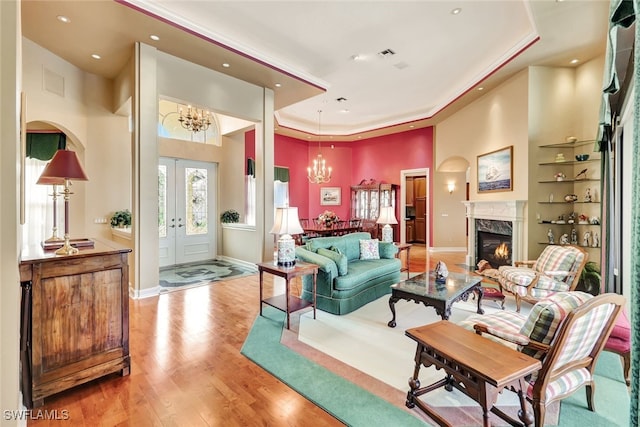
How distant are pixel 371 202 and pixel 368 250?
515 cm

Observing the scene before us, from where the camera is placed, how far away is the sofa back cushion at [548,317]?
183cm

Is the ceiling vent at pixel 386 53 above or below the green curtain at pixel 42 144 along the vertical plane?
above

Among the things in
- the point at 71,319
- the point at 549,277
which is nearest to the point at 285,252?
the point at 71,319

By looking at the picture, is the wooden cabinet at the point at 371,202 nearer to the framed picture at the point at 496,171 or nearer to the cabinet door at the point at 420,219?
the cabinet door at the point at 420,219

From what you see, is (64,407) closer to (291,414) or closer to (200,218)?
(291,414)

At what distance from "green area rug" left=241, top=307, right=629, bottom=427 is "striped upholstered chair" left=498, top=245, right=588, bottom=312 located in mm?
1063

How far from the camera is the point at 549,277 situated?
398 centimetres

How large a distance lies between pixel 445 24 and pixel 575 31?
167 cm

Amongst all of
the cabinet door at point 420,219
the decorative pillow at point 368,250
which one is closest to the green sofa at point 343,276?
the decorative pillow at point 368,250

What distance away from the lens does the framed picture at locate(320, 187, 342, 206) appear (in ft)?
34.3

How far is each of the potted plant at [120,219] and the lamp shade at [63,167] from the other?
12.0 feet

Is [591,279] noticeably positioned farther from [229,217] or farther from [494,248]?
[229,217]

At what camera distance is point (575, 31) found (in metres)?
3.96

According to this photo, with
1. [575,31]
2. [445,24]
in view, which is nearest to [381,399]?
[445,24]
